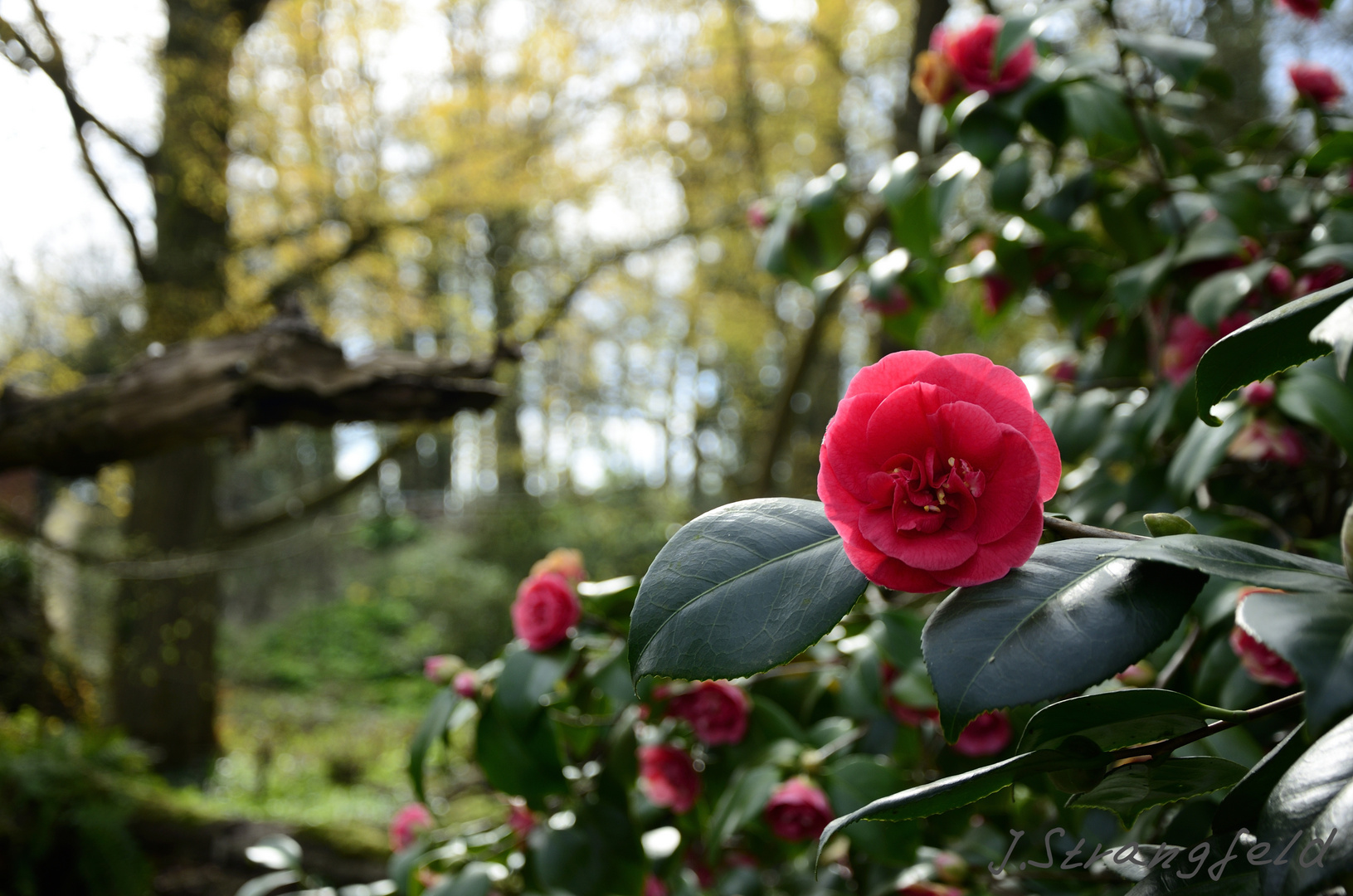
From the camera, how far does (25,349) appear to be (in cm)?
330

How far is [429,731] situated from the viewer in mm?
820

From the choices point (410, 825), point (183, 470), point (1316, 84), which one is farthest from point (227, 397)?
point (183, 470)

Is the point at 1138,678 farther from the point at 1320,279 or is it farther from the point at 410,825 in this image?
the point at 410,825

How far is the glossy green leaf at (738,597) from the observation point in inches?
13.2

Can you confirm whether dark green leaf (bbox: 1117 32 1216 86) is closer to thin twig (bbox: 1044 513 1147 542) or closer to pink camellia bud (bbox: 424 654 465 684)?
thin twig (bbox: 1044 513 1147 542)

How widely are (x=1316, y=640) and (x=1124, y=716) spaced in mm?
82

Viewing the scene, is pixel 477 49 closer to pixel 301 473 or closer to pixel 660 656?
pixel 660 656

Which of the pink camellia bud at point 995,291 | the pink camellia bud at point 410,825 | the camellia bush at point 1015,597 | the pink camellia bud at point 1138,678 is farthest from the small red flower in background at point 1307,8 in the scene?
the pink camellia bud at point 410,825

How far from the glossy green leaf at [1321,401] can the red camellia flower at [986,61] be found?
0.46 meters

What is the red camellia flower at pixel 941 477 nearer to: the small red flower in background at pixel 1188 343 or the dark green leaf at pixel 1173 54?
the small red flower in background at pixel 1188 343

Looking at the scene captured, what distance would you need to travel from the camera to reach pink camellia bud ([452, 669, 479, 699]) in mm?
833

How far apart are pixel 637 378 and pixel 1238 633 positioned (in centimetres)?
953

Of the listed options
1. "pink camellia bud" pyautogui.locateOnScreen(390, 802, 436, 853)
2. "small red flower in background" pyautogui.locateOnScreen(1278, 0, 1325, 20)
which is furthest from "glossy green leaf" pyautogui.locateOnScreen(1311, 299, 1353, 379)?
"pink camellia bud" pyautogui.locateOnScreen(390, 802, 436, 853)

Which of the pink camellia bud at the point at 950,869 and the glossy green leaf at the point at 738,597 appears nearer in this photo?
the glossy green leaf at the point at 738,597
